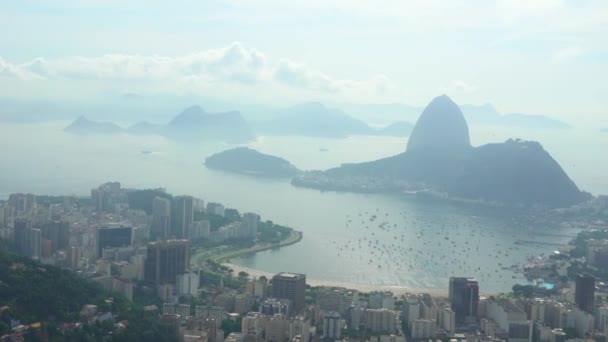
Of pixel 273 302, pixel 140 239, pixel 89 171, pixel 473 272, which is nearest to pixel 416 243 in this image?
pixel 473 272

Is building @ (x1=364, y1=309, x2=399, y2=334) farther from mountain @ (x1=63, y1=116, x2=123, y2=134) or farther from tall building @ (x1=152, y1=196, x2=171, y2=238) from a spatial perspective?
mountain @ (x1=63, y1=116, x2=123, y2=134)

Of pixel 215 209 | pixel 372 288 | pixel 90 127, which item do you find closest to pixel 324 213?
pixel 215 209

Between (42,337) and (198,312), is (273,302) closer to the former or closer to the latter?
(198,312)

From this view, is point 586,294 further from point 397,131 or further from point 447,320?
point 397,131

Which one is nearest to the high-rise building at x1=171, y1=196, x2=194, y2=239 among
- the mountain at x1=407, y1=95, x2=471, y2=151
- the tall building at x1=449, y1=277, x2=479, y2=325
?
the tall building at x1=449, y1=277, x2=479, y2=325

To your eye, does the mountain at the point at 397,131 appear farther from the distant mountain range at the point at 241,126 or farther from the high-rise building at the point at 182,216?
the high-rise building at the point at 182,216

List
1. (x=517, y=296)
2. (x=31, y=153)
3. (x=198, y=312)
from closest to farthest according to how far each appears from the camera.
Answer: (x=198, y=312), (x=517, y=296), (x=31, y=153)

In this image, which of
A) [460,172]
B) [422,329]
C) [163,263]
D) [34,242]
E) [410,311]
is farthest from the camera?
[460,172]
